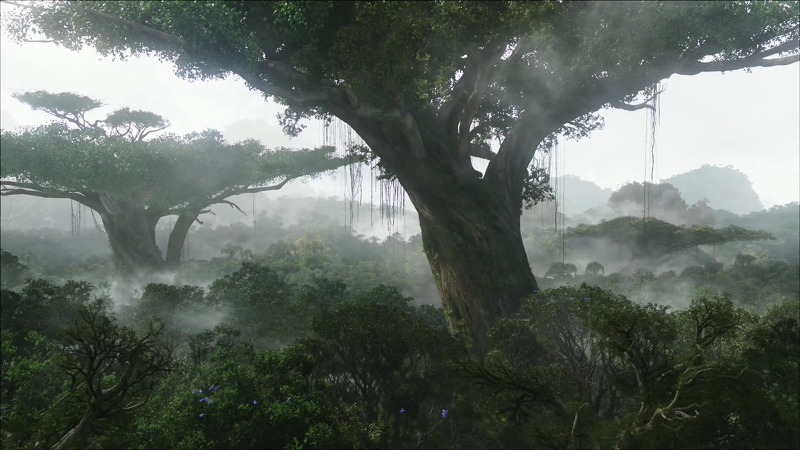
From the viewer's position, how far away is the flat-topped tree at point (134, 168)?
15.8 metres

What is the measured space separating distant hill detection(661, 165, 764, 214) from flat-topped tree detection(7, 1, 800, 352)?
9798cm

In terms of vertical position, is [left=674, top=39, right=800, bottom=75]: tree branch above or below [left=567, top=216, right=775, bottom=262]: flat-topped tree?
above

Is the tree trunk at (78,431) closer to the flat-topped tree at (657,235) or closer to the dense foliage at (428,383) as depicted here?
the dense foliage at (428,383)

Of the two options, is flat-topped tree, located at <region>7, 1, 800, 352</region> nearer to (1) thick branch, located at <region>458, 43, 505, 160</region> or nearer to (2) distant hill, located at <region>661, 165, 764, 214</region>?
(1) thick branch, located at <region>458, 43, 505, 160</region>

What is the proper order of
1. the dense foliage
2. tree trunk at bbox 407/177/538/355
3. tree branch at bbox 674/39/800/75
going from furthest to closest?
tree trunk at bbox 407/177/538/355 < tree branch at bbox 674/39/800/75 < the dense foliage

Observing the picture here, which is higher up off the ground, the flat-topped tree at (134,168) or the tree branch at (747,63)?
the tree branch at (747,63)

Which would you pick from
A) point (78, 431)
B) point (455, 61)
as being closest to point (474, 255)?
point (455, 61)

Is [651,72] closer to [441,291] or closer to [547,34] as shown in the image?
[547,34]

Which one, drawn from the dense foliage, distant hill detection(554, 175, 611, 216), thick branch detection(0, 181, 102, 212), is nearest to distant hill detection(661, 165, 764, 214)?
distant hill detection(554, 175, 611, 216)

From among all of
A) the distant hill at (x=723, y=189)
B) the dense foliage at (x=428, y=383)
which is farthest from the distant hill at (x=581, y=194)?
the dense foliage at (x=428, y=383)

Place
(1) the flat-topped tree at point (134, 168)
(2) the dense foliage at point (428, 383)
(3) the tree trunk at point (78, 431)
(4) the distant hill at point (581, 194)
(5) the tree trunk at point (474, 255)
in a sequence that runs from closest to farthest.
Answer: (3) the tree trunk at point (78, 431) < (2) the dense foliage at point (428, 383) < (5) the tree trunk at point (474, 255) < (1) the flat-topped tree at point (134, 168) < (4) the distant hill at point (581, 194)

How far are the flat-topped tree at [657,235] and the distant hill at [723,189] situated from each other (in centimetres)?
7697

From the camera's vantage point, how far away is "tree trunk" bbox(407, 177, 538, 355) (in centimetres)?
959

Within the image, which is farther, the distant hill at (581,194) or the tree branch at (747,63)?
the distant hill at (581,194)
